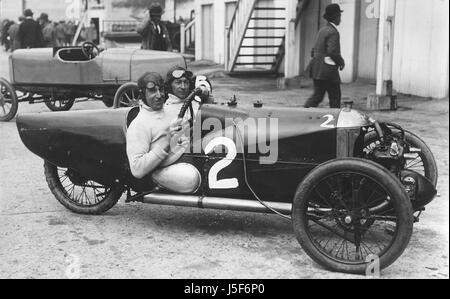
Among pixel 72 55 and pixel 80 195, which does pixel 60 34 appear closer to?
pixel 72 55

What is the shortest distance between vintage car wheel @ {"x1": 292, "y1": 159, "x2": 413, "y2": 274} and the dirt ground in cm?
14

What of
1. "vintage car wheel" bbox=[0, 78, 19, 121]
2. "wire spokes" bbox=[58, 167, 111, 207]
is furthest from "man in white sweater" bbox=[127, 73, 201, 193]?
"vintage car wheel" bbox=[0, 78, 19, 121]

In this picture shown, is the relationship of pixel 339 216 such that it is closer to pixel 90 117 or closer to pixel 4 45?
pixel 90 117

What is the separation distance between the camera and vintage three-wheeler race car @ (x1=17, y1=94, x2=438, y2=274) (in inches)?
160

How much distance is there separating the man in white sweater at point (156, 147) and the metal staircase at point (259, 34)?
1128 cm

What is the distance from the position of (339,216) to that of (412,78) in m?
8.85

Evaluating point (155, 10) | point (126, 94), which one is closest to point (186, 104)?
point (126, 94)

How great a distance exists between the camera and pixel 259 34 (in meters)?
18.8

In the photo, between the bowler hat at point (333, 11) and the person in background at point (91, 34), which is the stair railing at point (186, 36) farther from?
the bowler hat at point (333, 11)

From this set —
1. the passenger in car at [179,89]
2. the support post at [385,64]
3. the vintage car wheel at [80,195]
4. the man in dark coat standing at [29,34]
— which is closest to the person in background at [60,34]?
the man in dark coat standing at [29,34]

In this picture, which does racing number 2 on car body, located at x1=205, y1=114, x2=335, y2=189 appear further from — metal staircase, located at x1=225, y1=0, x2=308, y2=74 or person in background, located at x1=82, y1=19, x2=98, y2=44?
person in background, located at x1=82, y1=19, x2=98, y2=44

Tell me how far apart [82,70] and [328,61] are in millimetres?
3840
